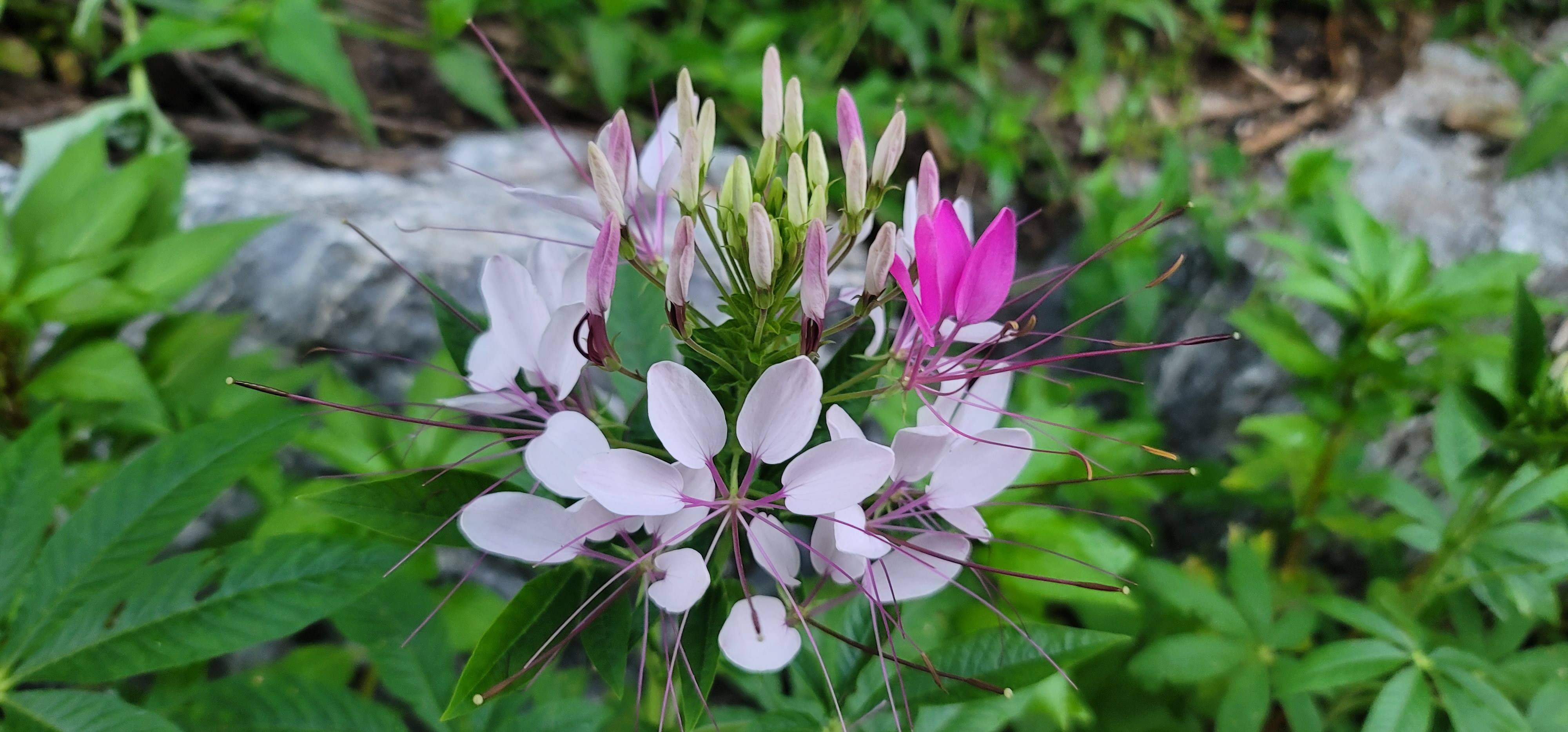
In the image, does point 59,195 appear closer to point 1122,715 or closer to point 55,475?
point 55,475

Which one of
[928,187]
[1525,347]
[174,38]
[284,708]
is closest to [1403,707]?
[1525,347]

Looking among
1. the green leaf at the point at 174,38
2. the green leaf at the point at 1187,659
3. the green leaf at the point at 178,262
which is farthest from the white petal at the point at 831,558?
the green leaf at the point at 174,38

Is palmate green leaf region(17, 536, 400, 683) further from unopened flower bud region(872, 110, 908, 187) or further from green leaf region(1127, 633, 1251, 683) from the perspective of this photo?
green leaf region(1127, 633, 1251, 683)

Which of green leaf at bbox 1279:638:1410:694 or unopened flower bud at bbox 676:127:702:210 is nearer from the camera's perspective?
unopened flower bud at bbox 676:127:702:210

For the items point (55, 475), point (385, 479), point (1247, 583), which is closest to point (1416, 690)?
point (1247, 583)

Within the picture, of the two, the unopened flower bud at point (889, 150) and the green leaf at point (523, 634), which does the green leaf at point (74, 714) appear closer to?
the green leaf at point (523, 634)

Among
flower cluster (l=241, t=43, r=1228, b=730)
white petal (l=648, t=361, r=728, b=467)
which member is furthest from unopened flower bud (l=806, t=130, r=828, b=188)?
white petal (l=648, t=361, r=728, b=467)

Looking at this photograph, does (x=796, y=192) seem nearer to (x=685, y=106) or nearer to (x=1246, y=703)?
(x=685, y=106)
